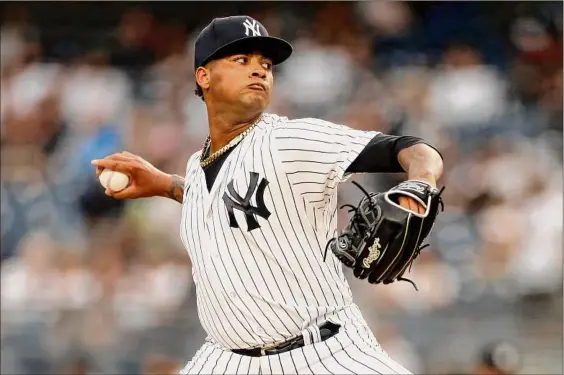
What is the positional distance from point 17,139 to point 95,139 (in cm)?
61

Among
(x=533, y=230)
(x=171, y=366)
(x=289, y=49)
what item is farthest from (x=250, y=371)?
(x=533, y=230)

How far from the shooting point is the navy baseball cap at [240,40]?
3.19m

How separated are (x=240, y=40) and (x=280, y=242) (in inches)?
30.7

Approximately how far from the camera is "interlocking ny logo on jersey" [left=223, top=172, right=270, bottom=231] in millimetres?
2812

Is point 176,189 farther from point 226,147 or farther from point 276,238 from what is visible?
point 276,238

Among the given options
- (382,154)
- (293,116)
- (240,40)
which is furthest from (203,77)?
(293,116)

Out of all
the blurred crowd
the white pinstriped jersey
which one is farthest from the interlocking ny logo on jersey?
the blurred crowd

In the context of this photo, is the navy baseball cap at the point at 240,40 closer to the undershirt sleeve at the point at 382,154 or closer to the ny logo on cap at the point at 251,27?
the ny logo on cap at the point at 251,27

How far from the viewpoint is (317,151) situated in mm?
2701

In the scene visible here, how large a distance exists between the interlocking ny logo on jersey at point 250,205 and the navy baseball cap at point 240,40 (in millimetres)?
581

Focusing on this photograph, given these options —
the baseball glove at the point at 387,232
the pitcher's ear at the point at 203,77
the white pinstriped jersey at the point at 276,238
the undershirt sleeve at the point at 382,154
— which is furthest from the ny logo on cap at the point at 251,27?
the baseball glove at the point at 387,232

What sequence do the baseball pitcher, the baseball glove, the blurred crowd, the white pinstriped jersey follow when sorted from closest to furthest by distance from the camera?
the baseball glove
the baseball pitcher
the white pinstriped jersey
the blurred crowd

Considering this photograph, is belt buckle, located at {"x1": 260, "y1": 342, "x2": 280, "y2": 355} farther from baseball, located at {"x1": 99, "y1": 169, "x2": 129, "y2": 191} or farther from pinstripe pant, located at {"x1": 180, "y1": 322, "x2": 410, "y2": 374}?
baseball, located at {"x1": 99, "y1": 169, "x2": 129, "y2": 191}

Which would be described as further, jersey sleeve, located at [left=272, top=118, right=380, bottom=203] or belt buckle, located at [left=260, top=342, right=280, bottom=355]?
belt buckle, located at [left=260, top=342, right=280, bottom=355]
